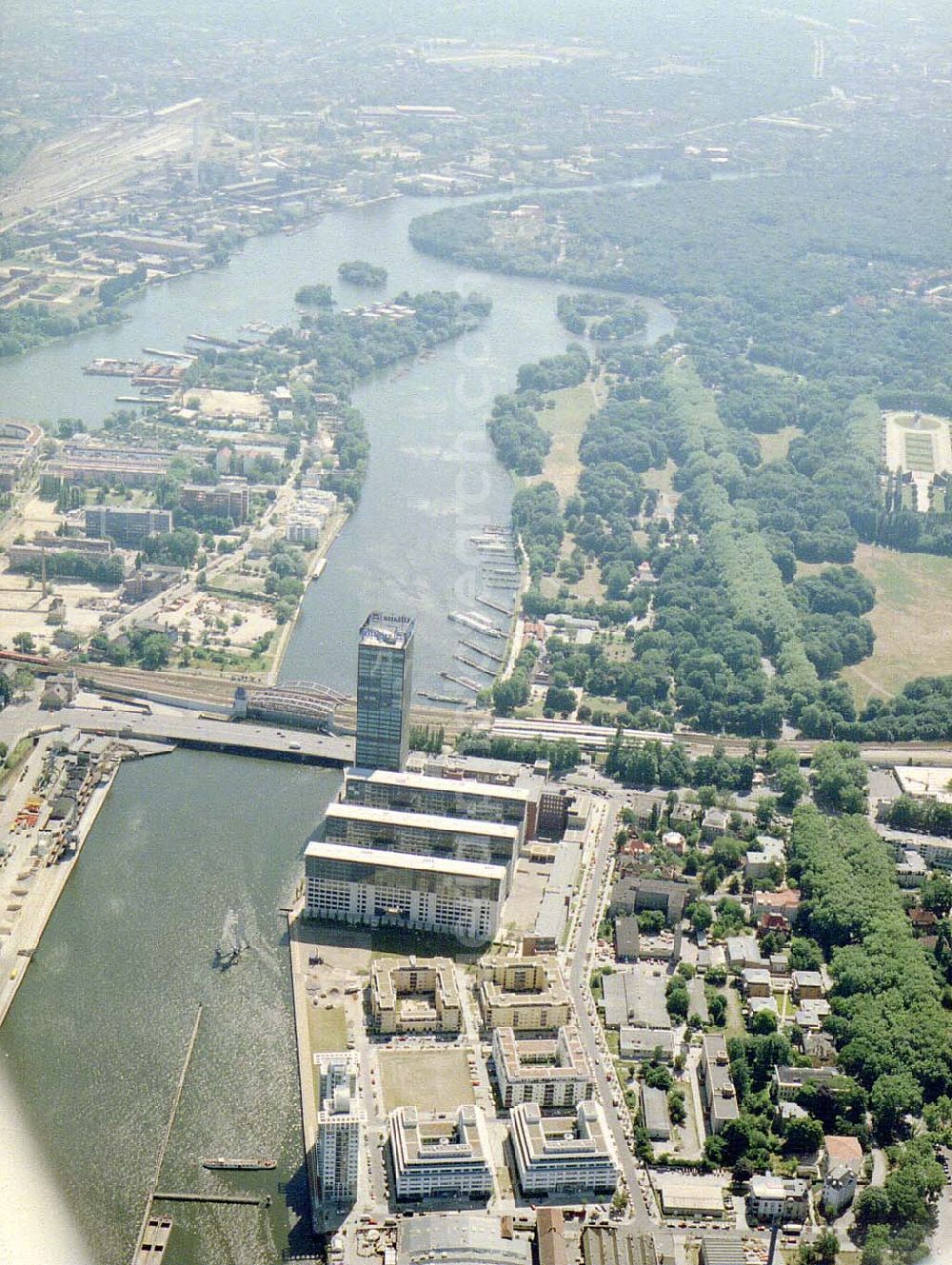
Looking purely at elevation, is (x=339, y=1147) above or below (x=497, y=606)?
above

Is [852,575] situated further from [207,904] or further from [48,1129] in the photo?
[48,1129]

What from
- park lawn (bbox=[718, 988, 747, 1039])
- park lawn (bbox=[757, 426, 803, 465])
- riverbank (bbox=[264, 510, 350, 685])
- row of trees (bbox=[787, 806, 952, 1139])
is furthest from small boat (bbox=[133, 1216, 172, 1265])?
park lawn (bbox=[757, 426, 803, 465])

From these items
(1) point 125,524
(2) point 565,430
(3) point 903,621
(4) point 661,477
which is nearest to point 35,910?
(1) point 125,524

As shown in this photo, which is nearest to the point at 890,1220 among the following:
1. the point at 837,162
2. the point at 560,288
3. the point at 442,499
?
the point at 442,499

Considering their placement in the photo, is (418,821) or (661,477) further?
(661,477)

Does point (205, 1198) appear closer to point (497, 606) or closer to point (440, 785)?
point (440, 785)

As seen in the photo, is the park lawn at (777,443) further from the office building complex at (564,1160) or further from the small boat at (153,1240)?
the small boat at (153,1240)

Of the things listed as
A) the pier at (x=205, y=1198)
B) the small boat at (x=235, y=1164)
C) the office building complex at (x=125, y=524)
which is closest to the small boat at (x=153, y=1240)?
the pier at (x=205, y=1198)

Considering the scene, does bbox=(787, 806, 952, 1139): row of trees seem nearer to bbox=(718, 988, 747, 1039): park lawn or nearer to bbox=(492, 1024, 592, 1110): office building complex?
bbox=(718, 988, 747, 1039): park lawn
